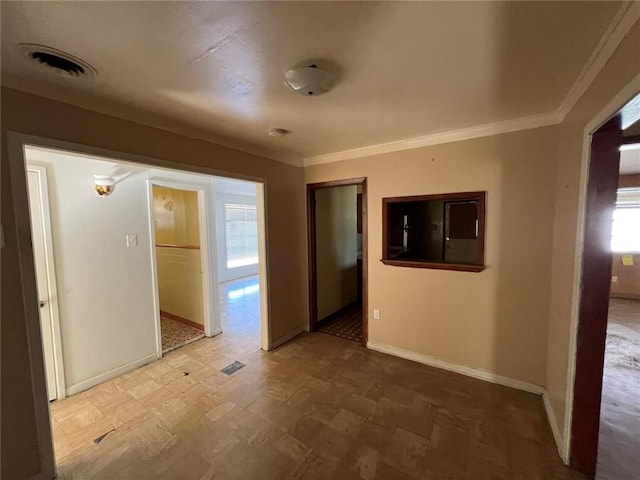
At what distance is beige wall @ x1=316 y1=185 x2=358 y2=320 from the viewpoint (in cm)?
389

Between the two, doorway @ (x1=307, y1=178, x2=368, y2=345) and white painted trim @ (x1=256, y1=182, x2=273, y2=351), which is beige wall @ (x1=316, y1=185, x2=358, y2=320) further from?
white painted trim @ (x1=256, y1=182, x2=273, y2=351)

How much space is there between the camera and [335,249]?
13.9 feet

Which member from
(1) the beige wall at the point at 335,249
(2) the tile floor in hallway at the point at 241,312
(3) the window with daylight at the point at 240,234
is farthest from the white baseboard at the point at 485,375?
(3) the window with daylight at the point at 240,234

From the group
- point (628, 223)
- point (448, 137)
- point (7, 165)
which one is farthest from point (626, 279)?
point (7, 165)

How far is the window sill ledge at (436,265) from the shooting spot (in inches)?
95.5

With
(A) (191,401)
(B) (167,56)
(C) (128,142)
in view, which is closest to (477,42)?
(B) (167,56)

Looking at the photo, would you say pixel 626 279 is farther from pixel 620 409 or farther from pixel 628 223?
pixel 620 409

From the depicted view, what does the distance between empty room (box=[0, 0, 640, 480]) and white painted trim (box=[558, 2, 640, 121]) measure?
0.05ft

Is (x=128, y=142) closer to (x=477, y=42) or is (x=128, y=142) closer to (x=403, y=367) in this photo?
(x=477, y=42)

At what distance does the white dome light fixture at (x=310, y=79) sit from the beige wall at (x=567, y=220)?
1.26 m

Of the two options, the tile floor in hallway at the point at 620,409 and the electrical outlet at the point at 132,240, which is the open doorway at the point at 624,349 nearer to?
the tile floor in hallway at the point at 620,409

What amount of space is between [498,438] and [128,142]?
10.9 feet

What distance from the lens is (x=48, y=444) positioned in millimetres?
1558

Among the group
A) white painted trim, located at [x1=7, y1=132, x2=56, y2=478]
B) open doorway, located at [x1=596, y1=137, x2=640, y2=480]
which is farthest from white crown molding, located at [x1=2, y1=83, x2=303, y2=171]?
open doorway, located at [x1=596, y1=137, x2=640, y2=480]
